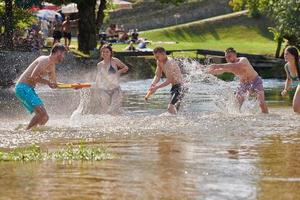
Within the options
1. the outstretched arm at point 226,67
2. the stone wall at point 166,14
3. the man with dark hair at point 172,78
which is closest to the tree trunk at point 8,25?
the man with dark hair at point 172,78

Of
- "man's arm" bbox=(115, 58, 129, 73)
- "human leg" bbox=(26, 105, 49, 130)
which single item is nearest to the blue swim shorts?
"human leg" bbox=(26, 105, 49, 130)

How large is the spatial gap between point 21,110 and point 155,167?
453 inches

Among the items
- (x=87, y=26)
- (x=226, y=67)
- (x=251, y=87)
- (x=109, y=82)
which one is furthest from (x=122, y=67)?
(x=87, y=26)

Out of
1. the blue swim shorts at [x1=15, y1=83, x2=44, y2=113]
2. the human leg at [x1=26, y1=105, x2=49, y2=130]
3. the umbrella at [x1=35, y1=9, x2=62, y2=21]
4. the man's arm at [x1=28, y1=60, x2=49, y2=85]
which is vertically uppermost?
the man's arm at [x1=28, y1=60, x2=49, y2=85]

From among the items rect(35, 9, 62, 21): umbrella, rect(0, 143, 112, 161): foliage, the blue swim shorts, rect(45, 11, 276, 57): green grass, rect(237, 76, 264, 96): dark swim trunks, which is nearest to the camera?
rect(0, 143, 112, 161): foliage

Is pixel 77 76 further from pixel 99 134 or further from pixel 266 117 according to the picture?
pixel 99 134

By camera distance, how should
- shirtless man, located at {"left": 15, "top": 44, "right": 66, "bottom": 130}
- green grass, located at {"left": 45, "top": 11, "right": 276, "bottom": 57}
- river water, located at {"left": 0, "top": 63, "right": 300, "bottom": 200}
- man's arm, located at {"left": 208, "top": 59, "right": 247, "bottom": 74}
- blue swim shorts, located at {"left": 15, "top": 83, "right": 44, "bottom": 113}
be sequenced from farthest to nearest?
1. green grass, located at {"left": 45, "top": 11, "right": 276, "bottom": 57}
2. man's arm, located at {"left": 208, "top": 59, "right": 247, "bottom": 74}
3. blue swim shorts, located at {"left": 15, "top": 83, "right": 44, "bottom": 113}
4. shirtless man, located at {"left": 15, "top": 44, "right": 66, "bottom": 130}
5. river water, located at {"left": 0, "top": 63, "right": 300, "bottom": 200}

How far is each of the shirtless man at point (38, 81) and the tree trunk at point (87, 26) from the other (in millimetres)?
24652

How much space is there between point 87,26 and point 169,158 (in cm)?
2995

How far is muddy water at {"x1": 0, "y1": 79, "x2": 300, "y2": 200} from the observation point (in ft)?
27.5

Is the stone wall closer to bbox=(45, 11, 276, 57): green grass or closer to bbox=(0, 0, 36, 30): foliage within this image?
bbox=(45, 11, 276, 57): green grass

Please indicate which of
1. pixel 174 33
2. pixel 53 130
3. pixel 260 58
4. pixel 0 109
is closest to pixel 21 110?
pixel 0 109

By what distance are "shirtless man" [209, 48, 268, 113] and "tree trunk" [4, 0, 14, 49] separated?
65.7 ft

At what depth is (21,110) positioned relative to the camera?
2089 centimetres
